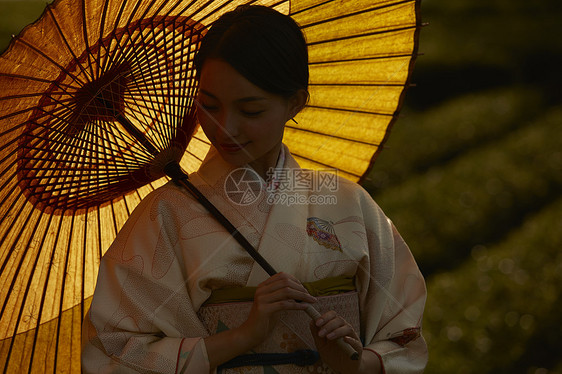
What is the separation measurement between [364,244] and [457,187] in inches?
83.6

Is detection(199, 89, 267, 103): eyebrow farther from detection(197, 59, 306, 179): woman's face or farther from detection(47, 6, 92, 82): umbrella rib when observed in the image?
detection(47, 6, 92, 82): umbrella rib

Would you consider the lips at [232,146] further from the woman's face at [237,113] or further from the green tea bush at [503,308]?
the green tea bush at [503,308]

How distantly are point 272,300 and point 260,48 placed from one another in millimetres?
504

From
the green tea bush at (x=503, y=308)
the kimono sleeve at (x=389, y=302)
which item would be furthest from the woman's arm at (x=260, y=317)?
the green tea bush at (x=503, y=308)

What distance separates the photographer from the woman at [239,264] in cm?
127

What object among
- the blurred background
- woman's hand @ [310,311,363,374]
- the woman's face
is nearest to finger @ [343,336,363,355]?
woman's hand @ [310,311,363,374]

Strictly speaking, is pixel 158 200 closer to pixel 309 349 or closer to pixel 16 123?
pixel 16 123

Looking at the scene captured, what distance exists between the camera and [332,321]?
4.10 feet

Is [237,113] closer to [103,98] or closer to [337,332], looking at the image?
[103,98]

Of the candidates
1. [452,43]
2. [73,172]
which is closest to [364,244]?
[73,172]

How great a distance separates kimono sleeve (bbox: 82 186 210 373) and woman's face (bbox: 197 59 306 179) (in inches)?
8.8

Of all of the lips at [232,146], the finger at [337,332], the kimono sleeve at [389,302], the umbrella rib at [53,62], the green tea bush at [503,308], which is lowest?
the green tea bush at [503,308]

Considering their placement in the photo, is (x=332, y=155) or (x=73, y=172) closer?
(x=73, y=172)

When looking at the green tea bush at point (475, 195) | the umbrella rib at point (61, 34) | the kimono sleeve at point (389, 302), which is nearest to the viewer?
the umbrella rib at point (61, 34)
